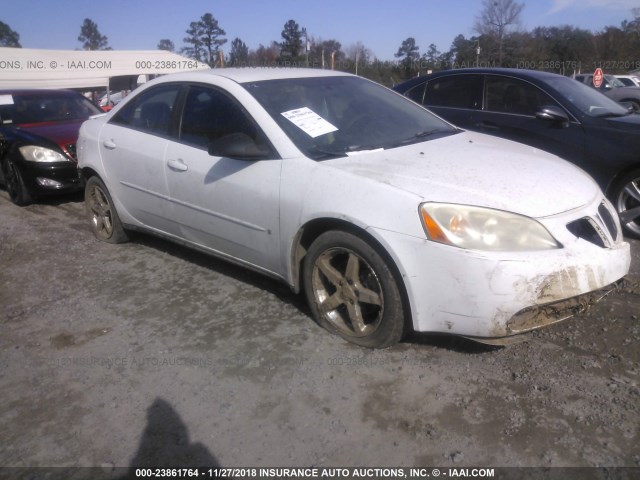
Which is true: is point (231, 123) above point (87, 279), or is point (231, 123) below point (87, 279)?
above

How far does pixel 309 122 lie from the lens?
3480mm

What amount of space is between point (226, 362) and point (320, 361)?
0.52 m

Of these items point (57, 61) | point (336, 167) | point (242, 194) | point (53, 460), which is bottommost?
point (53, 460)

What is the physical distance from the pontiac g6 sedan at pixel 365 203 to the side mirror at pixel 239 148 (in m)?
0.01

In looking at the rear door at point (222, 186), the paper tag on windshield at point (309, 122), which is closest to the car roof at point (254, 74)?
the rear door at point (222, 186)

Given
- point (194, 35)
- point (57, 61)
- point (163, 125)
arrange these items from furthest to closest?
point (194, 35)
point (57, 61)
point (163, 125)

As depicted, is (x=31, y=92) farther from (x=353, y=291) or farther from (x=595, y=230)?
(x=595, y=230)

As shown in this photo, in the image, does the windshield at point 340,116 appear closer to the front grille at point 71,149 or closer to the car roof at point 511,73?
the car roof at point 511,73

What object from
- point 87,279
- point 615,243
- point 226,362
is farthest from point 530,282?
point 87,279

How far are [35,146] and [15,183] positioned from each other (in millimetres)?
647

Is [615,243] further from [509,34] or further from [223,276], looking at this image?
[509,34]

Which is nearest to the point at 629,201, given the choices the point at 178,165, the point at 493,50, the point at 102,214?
the point at 178,165

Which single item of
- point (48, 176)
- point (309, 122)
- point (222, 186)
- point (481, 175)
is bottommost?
point (48, 176)

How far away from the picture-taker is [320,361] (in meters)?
3.01
